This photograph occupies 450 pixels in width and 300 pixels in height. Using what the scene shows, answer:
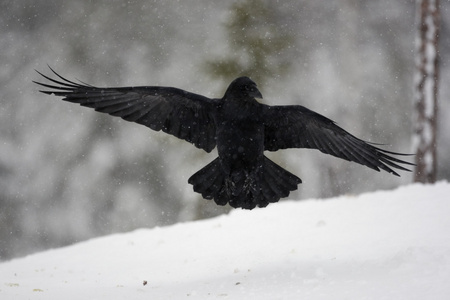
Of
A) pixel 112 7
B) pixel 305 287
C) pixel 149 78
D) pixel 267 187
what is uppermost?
pixel 112 7

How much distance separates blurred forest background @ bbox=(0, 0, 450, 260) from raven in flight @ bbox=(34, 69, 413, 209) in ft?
20.6

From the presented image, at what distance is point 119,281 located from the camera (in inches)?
216

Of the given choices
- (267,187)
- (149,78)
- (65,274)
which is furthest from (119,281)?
(149,78)

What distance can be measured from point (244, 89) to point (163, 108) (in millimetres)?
784

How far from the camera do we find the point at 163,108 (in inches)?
187

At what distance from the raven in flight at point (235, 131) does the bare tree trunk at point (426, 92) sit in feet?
14.2

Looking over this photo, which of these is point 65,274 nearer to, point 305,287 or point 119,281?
point 119,281

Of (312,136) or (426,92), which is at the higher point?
(426,92)

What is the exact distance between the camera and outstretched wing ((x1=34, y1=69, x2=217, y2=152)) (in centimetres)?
457

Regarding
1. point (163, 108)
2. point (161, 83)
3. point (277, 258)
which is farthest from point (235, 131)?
point (161, 83)

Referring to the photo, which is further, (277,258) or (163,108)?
(277,258)

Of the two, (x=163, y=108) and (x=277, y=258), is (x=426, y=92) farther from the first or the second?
(x=163, y=108)

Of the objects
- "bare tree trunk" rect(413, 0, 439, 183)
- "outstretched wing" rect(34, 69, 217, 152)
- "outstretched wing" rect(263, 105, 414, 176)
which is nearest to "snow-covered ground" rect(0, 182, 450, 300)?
"outstretched wing" rect(263, 105, 414, 176)

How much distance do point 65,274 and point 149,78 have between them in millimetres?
6351
